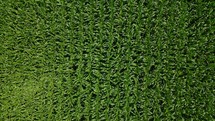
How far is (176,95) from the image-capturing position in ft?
10.7

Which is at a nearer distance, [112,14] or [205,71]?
[205,71]

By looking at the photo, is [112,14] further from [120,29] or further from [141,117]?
[141,117]

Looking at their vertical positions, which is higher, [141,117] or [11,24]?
[11,24]

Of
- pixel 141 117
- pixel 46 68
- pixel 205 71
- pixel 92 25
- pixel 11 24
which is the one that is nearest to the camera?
pixel 205 71

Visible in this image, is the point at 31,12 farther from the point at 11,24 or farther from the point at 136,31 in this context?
the point at 136,31

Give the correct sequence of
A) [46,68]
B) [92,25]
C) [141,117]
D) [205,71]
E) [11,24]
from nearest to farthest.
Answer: [205,71]
[141,117]
[92,25]
[46,68]
[11,24]

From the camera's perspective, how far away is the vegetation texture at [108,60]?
3.18 metres

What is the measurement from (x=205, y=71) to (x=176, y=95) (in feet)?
1.51

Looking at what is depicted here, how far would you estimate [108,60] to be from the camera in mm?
3529

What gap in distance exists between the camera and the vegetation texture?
125 inches

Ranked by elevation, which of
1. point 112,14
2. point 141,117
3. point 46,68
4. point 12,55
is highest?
point 112,14

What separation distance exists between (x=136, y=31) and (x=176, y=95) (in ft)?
3.18

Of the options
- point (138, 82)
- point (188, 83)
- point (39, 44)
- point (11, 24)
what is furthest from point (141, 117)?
point (11, 24)

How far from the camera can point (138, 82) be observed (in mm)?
3430
